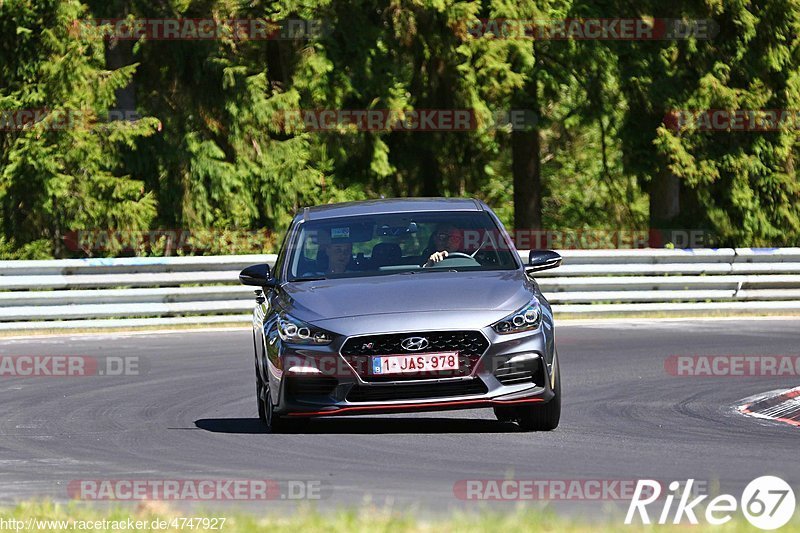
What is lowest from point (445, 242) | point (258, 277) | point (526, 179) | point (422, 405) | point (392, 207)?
point (526, 179)

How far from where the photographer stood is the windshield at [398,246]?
11172 millimetres

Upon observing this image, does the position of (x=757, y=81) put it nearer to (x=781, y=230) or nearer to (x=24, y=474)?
(x=781, y=230)

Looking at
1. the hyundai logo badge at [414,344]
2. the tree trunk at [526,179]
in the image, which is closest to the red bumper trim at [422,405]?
the hyundai logo badge at [414,344]

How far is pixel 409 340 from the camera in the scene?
9.95 m

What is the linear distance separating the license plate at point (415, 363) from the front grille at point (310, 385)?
1.09ft

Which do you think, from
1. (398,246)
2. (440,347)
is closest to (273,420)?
(440,347)

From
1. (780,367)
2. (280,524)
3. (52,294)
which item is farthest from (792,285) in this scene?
(280,524)

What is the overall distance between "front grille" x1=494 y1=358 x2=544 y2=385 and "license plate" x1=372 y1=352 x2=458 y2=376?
312 millimetres

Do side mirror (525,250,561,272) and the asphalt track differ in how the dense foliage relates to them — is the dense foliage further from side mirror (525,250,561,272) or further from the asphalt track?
side mirror (525,250,561,272)

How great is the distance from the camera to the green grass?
6621 mm

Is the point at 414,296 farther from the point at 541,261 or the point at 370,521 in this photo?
the point at 370,521

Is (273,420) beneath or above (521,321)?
beneath

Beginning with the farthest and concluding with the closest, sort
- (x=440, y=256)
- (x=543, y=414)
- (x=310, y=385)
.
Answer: (x=440, y=256)
(x=543, y=414)
(x=310, y=385)

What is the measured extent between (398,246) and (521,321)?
1468 millimetres
